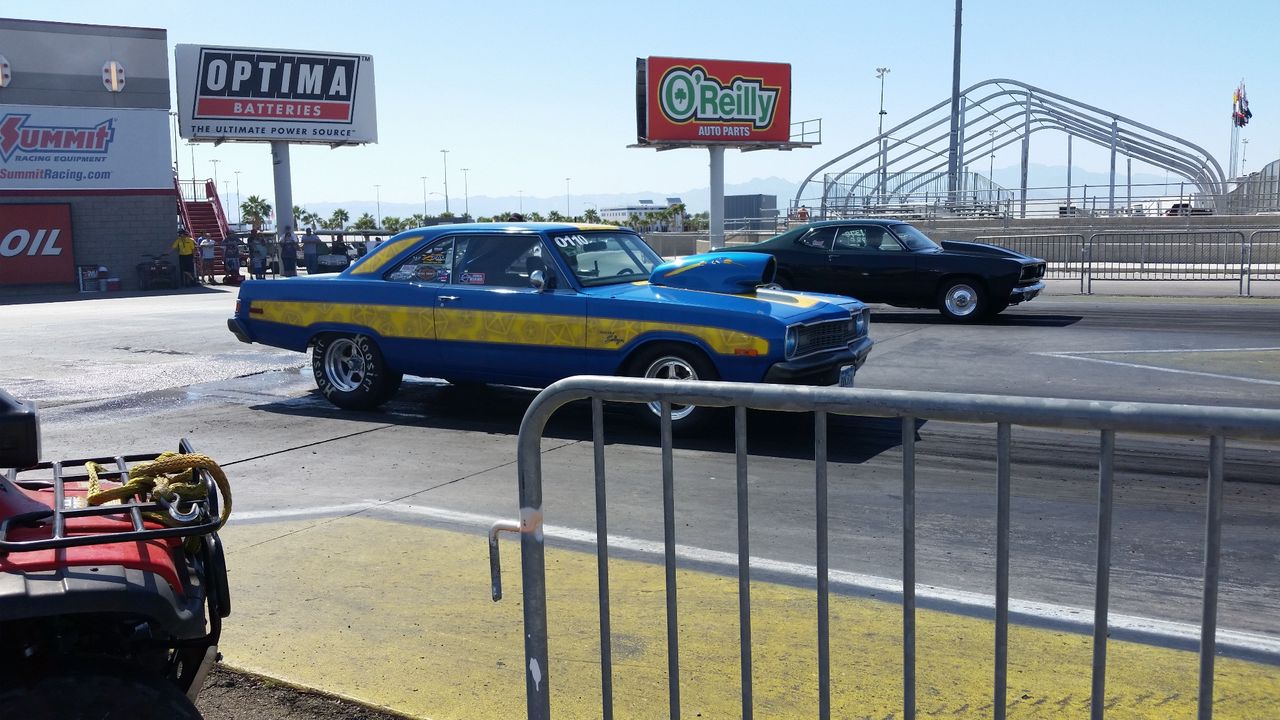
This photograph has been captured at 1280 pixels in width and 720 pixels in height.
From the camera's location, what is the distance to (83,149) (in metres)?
29.2

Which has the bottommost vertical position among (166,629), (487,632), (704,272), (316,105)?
(487,632)

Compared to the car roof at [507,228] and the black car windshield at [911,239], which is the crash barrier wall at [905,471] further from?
the black car windshield at [911,239]

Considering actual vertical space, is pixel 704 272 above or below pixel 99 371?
above

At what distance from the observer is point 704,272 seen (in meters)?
8.46

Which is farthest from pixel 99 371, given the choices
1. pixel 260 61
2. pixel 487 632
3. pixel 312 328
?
pixel 260 61

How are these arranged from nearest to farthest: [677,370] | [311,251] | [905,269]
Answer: [677,370]
[905,269]
[311,251]

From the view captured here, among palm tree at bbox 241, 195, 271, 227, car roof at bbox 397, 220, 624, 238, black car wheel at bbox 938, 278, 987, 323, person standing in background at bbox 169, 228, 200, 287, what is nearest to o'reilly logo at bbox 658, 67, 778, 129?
person standing in background at bbox 169, 228, 200, 287

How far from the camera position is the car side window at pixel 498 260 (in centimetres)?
873

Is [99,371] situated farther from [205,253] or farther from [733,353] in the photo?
[205,253]

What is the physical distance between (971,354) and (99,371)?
955 cm

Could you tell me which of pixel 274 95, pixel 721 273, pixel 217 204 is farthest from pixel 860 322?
pixel 217 204

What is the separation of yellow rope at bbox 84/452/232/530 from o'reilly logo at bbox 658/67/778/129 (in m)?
34.8

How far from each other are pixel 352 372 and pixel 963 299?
932cm

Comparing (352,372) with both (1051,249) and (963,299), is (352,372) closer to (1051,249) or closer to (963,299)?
(963,299)
